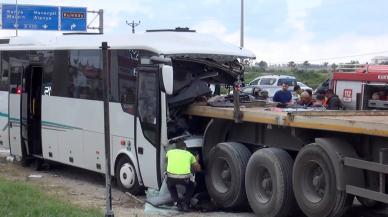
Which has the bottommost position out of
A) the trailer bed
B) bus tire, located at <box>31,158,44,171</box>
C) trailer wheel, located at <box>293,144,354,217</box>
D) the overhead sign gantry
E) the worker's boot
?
bus tire, located at <box>31,158,44,171</box>

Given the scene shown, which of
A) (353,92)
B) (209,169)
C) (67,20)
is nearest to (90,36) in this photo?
(209,169)

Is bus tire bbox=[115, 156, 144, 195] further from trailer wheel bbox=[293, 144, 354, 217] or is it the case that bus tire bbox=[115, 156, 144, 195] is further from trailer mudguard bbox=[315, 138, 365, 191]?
trailer mudguard bbox=[315, 138, 365, 191]

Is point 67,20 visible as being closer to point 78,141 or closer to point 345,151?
point 78,141

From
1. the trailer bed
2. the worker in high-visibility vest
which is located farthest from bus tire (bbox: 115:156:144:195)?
the trailer bed

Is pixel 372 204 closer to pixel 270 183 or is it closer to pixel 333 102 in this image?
pixel 270 183

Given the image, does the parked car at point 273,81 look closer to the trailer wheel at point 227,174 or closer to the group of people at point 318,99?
the group of people at point 318,99

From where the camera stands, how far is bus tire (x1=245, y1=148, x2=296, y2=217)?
9617mm

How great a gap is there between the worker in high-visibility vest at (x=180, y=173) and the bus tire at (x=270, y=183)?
100cm

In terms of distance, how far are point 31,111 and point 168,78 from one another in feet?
18.9

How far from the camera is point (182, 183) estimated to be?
35.1 ft

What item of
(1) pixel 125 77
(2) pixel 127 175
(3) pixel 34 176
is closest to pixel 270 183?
(2) pixel 127 175

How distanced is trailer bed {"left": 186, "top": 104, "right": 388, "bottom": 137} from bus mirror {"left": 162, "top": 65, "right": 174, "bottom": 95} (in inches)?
30.7

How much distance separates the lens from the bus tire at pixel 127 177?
1202cm

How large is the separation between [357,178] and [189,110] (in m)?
3.80
